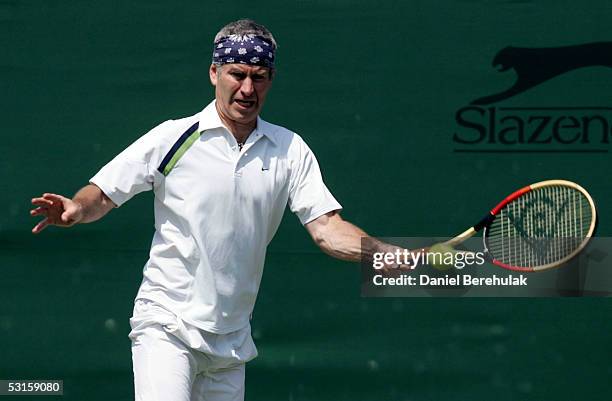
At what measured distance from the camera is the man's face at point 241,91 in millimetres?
3627

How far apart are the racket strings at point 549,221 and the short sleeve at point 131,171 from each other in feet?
4.66

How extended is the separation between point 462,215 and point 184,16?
130cm

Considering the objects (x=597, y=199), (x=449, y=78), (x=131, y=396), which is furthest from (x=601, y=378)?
(x=131, y=396)

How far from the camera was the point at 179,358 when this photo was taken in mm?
3533

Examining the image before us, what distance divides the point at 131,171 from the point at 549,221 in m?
1.72

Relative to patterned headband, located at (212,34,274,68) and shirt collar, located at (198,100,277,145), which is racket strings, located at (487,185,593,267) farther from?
patterned headband, located at (212,34,274,68)

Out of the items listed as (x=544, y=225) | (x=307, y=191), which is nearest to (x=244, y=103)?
(x=307, y=191)

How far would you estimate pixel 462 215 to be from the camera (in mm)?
4707

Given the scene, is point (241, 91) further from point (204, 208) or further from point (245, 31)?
point (204, 208)

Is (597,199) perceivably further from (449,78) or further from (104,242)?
(104,242)

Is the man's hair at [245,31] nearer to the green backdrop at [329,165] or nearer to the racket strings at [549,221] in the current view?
the green backdrop at [329,165]

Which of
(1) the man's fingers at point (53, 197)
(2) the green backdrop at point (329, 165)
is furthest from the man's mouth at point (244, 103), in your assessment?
(2) the green backdrop at point (329, 165)

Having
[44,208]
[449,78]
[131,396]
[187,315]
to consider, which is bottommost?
[131,396]

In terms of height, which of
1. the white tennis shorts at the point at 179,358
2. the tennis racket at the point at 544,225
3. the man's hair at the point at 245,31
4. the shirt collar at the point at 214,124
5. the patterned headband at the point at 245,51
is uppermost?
the man's hair at the point at 245,31
